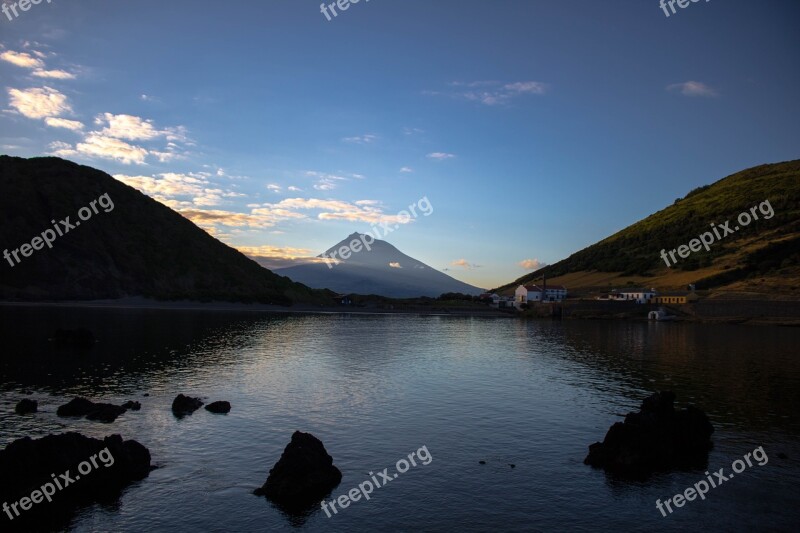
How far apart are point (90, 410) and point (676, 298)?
568 ft

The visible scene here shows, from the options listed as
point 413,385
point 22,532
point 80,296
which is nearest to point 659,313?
point 413,385

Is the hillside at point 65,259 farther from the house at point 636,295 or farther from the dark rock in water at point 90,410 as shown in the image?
the dark rock in water at point 90,410

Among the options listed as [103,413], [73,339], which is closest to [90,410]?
[103,413]

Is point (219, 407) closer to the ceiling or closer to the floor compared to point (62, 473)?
closer to the ceiling

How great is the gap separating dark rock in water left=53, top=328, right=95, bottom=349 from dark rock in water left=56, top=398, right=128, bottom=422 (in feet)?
136

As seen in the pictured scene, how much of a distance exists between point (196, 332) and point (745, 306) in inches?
5697

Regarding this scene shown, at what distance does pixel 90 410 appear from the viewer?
39.2 meters

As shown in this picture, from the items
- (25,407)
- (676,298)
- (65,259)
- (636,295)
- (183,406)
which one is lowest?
(183,406)

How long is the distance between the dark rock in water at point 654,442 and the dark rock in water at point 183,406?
29.9 m

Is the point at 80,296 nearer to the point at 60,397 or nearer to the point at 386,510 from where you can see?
the point at 60,397

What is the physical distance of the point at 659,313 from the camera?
542 feet

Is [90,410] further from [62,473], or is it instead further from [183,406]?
[62,473]

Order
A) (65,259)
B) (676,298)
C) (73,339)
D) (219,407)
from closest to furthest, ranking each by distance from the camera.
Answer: (219,407) → (73,339) → (676,298) → (65,259)

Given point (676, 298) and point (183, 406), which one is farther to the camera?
point (676, 298)
